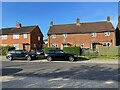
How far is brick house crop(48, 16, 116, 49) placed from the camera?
1763 inches

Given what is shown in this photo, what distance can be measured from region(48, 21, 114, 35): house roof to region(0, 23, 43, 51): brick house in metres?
5.02

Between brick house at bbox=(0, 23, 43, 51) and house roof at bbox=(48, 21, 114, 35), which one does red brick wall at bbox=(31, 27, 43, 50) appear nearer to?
brick house at bbox=(0, 23, 43, 51)

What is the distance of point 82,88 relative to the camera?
837cm

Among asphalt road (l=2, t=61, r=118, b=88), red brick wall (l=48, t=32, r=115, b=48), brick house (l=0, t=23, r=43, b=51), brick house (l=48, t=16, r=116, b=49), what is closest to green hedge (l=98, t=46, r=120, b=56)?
brick house (l=48, t=16, r=116, b=49)

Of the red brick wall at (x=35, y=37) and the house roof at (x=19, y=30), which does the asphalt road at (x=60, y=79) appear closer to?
the red brick wall at (x=35, y=37)

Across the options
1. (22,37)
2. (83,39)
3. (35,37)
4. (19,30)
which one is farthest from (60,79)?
(19,30)

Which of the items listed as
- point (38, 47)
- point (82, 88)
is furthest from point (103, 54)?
point (82, 88)

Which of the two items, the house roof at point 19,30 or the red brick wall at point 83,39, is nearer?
the red brick wall at point 83,39

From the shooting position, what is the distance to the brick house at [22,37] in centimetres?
5115

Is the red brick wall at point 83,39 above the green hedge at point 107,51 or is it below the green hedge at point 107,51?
above

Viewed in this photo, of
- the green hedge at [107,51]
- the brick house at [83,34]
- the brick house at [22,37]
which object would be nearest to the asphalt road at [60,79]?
the green hedge at [107,51]

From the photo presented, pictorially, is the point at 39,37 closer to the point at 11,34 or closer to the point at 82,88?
the point at 11,34

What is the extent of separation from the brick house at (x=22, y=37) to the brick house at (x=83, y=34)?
499 cm

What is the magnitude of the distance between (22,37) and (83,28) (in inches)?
621
